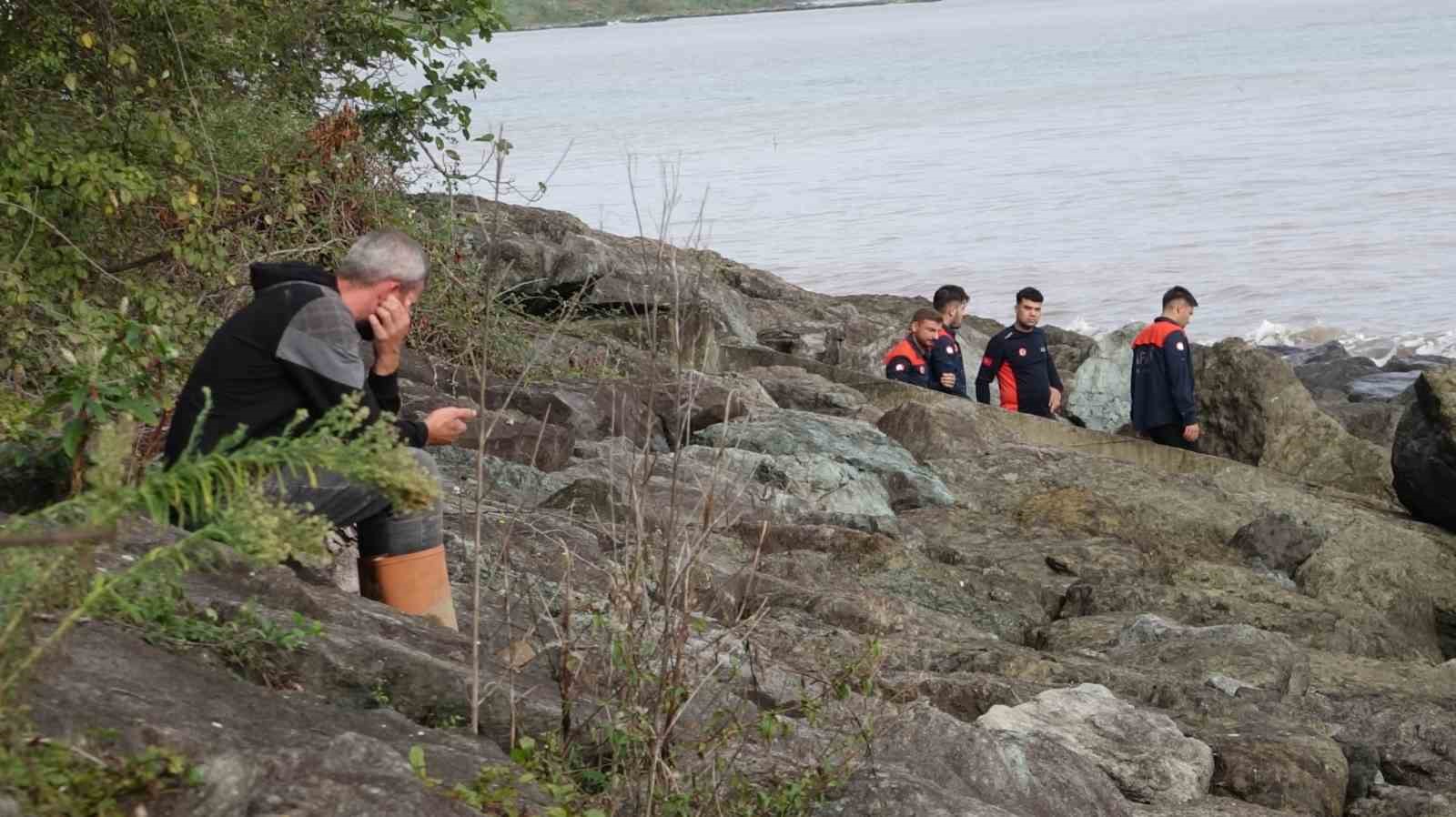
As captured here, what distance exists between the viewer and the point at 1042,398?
649 inches

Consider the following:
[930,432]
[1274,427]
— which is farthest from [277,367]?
[1274,427]

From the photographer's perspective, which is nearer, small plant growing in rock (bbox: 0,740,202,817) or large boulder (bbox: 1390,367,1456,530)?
small plant growing in rock (bbox: 0,740,202,817)

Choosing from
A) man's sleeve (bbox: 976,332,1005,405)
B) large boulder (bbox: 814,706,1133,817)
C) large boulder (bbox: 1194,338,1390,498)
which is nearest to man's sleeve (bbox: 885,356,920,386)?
man's sleeve (bbox: 976,332,1005,405)

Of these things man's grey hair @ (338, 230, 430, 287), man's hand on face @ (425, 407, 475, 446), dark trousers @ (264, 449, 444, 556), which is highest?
man's grey hair @ (338, 230, 430, 287)

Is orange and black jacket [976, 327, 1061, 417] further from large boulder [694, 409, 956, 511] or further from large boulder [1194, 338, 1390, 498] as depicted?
large boulder [694, 409, 956, 511]

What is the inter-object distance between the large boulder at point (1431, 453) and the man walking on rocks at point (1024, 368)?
3.60 meters

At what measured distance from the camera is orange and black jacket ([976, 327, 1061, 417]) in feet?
54.1

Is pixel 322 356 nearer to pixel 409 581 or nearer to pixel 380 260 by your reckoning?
pixel 380 260

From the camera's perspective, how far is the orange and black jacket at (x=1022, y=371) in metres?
16.5

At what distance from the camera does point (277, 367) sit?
5820 mm

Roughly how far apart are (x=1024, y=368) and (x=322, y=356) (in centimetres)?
1144

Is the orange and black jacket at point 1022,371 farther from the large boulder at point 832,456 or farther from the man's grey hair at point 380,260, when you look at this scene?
the man's grey hair at point 380,260

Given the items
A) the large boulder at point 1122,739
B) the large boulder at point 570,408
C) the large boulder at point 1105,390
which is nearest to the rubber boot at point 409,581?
the large boulder at point 1122,739

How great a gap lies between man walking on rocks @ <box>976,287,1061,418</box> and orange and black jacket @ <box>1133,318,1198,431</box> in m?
0.89
